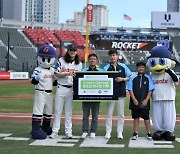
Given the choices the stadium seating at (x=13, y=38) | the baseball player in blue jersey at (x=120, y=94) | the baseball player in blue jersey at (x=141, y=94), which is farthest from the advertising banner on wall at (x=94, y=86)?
the stadium seating at (x=13, y=38)

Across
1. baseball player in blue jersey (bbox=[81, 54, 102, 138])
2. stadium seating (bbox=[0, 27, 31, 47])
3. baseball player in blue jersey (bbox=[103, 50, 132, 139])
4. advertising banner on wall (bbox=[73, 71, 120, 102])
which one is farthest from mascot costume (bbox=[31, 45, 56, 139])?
stadium seating (bbox=[0, 27, 31, 47])

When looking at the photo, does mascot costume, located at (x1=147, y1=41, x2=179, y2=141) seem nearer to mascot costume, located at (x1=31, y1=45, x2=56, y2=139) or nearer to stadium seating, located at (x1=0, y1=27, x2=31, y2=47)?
mascot costume, located at (x1=31, y1=45, x2=56, y2=139)

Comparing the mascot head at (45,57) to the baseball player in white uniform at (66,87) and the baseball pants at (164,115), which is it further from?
the baseball pants at (164,115)

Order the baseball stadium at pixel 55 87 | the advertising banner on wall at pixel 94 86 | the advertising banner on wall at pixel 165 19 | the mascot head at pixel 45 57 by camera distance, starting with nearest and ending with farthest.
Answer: the baseball stadium at pixel 55 87 < the advertising banner on wall at pixel 94 86 < the mascot head at pixel 45 57 < the advertising banner on wall at pixel 165 19

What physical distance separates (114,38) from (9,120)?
61.9m

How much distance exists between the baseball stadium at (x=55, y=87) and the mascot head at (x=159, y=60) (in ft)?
1.26

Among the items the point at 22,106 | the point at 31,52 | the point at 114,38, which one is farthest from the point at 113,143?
the point at 114,38

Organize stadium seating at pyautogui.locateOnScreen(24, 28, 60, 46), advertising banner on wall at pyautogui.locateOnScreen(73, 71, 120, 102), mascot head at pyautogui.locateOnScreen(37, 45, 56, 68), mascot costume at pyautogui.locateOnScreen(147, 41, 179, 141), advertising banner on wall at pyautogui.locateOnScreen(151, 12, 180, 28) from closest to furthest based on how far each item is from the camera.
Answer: mascot costume at pyautogui.locateOnScreen(147, 41, 179, 141) → advertising banner on wall at pyautogui.locateOnScreen(73, 71, 120, 102) → mascot head at pyautogui.locateOnScreen(37, 45, 56, 68) → stadium seating at pyautogui.locateOnScreen(24, 28, 60, 46) → advertising banner on wall at pyautogui.locateOnScreen(151, 12, 180, 28)

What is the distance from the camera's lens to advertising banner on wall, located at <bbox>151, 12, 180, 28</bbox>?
7196 cm

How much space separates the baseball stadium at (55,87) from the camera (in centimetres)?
734

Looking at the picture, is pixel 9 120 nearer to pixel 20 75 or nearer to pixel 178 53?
pixel 20 75

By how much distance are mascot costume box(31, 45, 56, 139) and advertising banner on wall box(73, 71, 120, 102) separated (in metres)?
0.61

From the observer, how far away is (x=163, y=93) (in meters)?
8.23

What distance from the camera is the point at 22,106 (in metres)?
15.5
